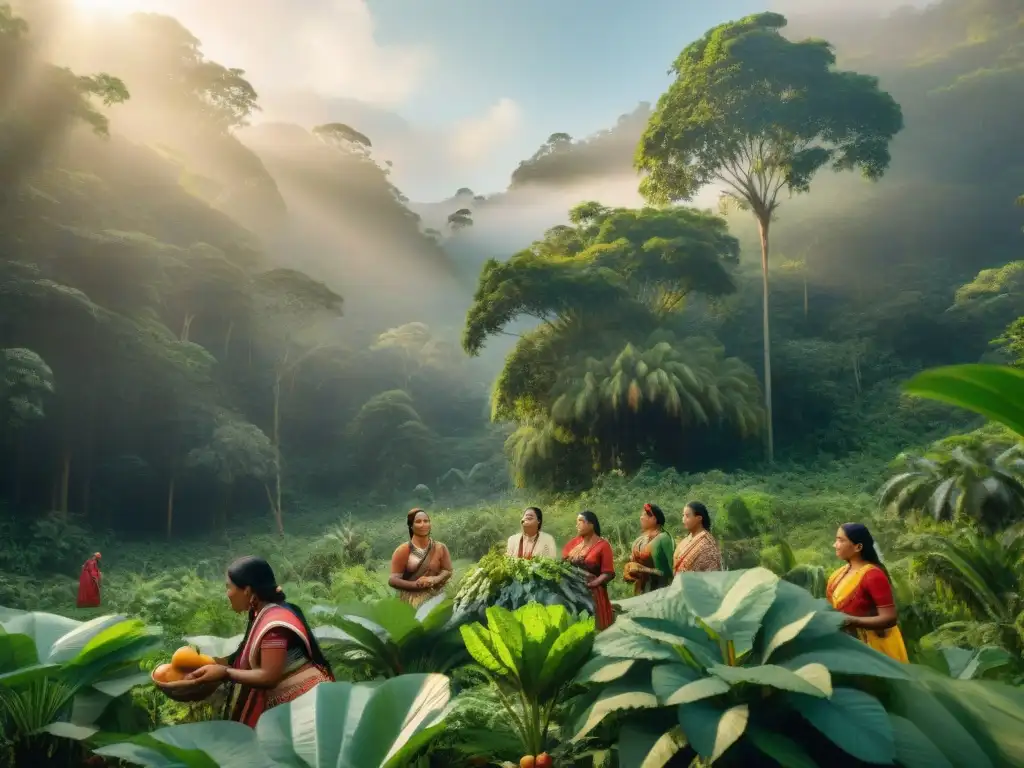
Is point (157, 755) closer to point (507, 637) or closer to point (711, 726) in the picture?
point (507, 637)

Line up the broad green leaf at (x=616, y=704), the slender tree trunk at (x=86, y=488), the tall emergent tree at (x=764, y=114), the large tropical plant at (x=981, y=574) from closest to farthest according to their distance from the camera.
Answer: the broad green leaf at (x=616, y=704)
the large tropical plant at (x=981, y=574)
the tall emergent tree at (x=764, y=114)
the slender tree trunk at (x=86, y=488)

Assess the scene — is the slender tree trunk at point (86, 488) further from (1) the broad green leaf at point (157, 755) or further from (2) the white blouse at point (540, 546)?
(1) the broad green leaf at point (157, 755)

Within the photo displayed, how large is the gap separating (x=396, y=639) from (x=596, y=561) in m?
1.84

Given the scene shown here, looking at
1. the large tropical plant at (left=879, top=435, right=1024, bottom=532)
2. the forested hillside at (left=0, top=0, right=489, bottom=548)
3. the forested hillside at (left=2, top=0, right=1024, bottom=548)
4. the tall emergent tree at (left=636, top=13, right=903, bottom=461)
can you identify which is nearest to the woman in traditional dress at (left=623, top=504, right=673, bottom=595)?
the large tropical plant at (left=879, top=435, right=1024, bottom=532)

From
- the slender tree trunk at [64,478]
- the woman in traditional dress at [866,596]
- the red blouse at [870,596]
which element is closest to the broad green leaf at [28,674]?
the woman in traditional dress at [866,596]

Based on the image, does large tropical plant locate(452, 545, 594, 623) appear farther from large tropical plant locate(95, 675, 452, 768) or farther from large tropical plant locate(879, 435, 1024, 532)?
large tropical plant locate(879, 435, 1024, 532)

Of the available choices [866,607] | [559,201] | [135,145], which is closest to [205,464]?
[135,145]

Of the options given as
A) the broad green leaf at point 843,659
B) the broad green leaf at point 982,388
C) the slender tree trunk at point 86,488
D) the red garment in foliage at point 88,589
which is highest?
the broad green leaf at point 982,388

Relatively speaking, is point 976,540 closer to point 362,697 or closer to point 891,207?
point 362,697

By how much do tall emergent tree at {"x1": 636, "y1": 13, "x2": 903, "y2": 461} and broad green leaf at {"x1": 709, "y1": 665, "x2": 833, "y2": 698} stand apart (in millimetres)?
17794

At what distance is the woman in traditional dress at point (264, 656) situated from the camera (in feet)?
7.01

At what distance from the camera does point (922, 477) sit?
8852 millimetres

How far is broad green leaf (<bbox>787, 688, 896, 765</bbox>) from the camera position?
5.07 ft

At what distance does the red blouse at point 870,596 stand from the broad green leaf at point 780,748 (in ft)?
4.59
